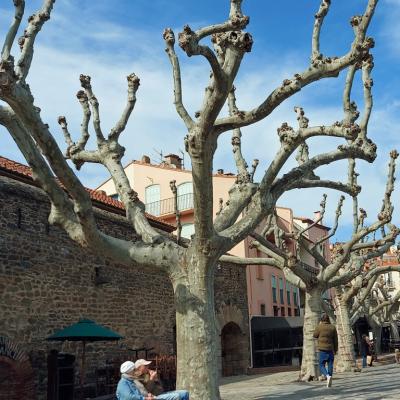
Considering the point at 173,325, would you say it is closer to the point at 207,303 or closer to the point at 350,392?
the point at 350,392

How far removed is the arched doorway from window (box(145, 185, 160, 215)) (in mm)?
11062

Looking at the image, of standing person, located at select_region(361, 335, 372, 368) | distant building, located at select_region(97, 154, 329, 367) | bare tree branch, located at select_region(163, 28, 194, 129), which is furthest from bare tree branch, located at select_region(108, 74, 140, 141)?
distant building, located at select_region(97, 154, 329, 367)

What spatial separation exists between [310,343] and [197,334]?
833 cm

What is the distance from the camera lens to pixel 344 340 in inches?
781

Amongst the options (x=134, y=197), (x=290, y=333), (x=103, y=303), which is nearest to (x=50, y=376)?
(x=103, y=303)

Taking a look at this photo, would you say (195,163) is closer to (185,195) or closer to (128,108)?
(128,108)

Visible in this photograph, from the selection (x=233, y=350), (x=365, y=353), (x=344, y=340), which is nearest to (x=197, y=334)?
(x=344, y=340)

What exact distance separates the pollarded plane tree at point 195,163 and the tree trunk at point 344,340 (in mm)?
11212

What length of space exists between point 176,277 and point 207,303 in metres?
0.61

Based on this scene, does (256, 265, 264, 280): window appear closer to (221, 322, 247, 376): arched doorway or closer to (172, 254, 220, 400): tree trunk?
(221, 322, 247, 376): arched doorway

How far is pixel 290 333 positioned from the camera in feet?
95.7

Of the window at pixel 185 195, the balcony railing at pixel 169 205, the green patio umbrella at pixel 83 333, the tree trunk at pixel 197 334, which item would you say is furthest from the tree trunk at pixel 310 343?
the window at pixel 185 195

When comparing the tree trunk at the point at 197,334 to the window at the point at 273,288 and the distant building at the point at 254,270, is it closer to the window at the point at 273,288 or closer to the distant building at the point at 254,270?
the distant building at the point at 254,270

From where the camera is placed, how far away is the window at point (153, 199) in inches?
1353
